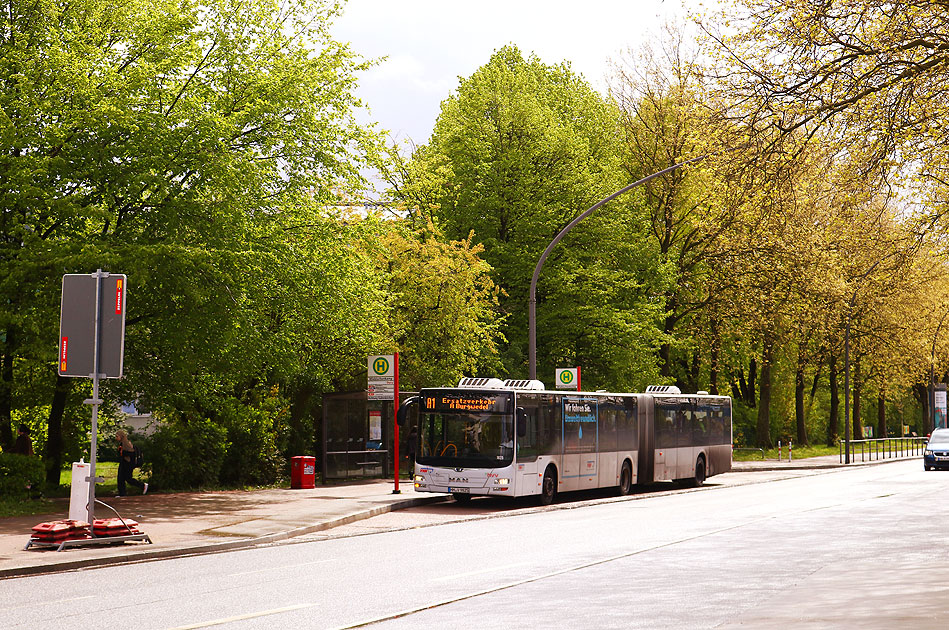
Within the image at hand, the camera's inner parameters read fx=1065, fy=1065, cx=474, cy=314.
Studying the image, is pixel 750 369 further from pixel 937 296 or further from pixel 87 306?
pixel 87 306

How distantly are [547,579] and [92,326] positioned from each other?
25.7 ft

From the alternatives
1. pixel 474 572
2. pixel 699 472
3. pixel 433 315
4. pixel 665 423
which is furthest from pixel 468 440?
pixel 699 472

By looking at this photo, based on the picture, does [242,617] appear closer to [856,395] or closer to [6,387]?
[6,387]

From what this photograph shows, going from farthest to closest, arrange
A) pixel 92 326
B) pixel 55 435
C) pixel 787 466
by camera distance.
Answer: pixel 787 466 → pixel 55 435 → pixel 92 326

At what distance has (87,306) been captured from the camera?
616 inches

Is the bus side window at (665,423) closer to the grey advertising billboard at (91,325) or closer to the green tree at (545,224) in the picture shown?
the green tree at (545,224)

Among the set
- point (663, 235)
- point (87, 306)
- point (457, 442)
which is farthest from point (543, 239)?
point (87, 306)

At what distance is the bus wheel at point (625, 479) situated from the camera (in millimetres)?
29375

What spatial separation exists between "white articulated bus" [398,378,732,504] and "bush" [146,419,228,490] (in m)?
5.59

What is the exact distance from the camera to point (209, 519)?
20031mm

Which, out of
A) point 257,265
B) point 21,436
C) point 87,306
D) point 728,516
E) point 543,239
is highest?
point 543,239

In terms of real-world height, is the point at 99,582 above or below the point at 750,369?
below

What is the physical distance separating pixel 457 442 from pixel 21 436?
1029cm

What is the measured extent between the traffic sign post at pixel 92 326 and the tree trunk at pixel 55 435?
852cm
